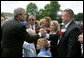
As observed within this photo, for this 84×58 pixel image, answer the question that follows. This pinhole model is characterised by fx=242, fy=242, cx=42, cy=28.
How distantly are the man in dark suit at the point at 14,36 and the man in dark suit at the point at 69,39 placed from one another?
3.02ft

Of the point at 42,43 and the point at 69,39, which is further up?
the point at 69,39

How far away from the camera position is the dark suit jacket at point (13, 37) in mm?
5594

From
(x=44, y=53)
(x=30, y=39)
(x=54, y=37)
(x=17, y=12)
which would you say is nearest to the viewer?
(x=17, y=12)

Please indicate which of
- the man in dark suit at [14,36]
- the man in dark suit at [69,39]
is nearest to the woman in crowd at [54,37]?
the man in dark suit at [69,39]

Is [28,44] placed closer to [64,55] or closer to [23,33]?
[23,33]

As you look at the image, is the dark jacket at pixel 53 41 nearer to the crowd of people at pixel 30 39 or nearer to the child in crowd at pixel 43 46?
the crowd of people at pixel 30 39

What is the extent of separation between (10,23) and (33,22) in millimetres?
2242

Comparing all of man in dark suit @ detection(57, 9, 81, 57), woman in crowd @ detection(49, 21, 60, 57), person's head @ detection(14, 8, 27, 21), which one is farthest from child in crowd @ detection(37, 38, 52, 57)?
person's head @ detection(14, 8, 27, 21)

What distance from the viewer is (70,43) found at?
17.1 ft

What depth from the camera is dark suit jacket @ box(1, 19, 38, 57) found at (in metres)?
5.59

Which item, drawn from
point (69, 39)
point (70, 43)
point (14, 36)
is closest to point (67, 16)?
point (69, 39)

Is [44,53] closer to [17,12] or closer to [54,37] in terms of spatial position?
[54,37]

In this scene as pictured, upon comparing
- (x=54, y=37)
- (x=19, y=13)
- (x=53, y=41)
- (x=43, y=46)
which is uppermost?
(x=19, y=13)

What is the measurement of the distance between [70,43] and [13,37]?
4.38 feet
